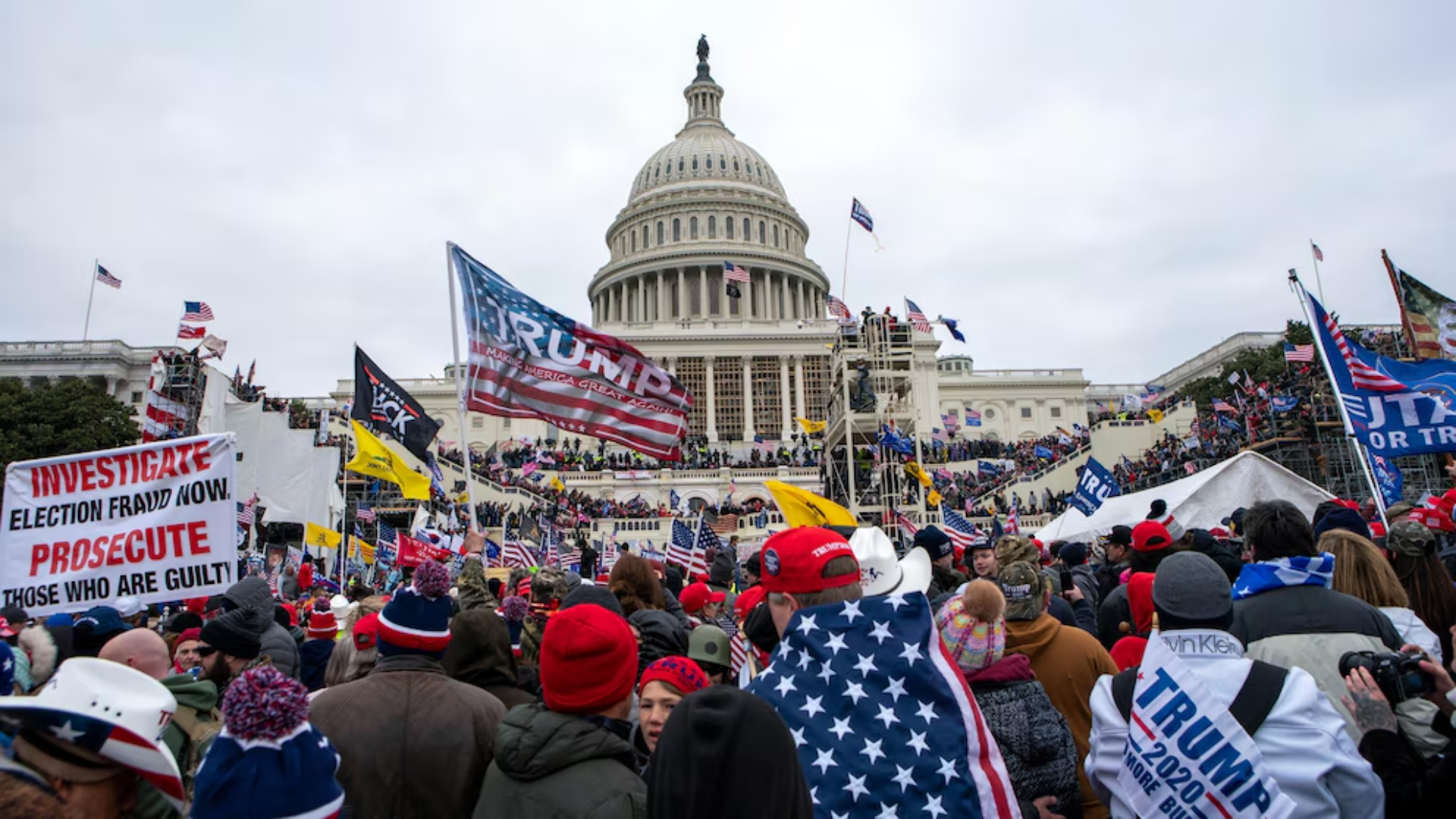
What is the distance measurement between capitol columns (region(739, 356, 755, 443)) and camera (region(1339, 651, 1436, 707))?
63.4m

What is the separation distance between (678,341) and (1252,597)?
65.1 metres

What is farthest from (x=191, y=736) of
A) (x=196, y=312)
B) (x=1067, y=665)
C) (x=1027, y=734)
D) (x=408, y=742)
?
(x=196, y=312)

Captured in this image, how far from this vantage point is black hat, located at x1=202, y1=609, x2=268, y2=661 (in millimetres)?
4637

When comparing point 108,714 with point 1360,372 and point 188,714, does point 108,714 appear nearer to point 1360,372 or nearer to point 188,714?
point 188,714

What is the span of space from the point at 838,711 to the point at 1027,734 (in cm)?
95

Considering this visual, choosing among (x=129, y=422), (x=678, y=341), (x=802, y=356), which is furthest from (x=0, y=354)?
(x=802, y=356)

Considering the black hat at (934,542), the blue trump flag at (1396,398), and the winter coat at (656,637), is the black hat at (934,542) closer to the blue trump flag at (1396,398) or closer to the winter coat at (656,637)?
the winter coat at (656,637)

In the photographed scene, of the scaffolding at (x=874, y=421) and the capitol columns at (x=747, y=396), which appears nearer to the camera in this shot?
the scaffolding at (x=874, y=421)

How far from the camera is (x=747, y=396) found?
224 ft

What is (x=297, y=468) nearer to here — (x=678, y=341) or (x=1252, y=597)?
(x=1252, y=597)

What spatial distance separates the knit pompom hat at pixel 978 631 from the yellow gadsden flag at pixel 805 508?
5764 mm

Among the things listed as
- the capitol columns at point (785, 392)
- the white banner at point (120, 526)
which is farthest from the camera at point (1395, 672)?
the capitol columns at point (785, 392)

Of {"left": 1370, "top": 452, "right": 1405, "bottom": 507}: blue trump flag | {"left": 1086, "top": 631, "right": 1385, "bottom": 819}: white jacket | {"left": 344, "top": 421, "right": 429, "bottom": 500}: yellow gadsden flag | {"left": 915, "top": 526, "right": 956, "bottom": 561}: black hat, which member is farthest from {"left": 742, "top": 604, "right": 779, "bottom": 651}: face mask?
{"left": 344, "top": 421, "right": 429, "bottom": 500}: yellow gadsden flag

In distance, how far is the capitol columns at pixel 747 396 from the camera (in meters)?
67.1
